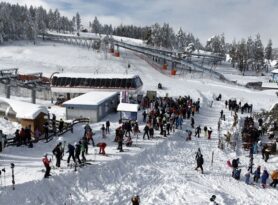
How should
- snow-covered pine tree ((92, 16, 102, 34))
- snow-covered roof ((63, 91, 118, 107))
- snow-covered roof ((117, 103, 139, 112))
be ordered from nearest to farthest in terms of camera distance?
snow-covered roof ((117, 103, 139, 112))
snow-covered roof ((63, 91, 118, 107))
snow-covered pine tree ((92, 16, 102, 34))

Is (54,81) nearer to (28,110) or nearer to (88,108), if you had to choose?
(88,108)

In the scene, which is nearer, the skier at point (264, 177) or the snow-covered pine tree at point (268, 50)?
the skier at point (264, 177)

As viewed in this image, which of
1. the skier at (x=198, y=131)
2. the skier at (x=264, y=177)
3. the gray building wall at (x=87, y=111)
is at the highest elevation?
the gray building wall at (x=87, y=111)

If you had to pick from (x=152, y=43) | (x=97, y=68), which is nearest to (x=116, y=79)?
(x=97, y=68)

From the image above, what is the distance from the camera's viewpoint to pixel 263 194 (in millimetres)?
19281

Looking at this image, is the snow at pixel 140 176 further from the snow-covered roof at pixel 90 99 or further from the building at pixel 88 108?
the snow-covered roof at pixel 90 99

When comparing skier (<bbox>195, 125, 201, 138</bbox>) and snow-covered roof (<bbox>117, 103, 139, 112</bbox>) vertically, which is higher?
snow-covered roof (<bbox>117, 103, 139, 112</bbox>)

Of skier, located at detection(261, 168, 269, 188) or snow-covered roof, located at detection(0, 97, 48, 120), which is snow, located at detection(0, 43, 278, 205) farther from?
snow-covered roof, located at detection(0, 97, 48, 120)

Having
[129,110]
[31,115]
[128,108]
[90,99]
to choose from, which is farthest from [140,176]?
[90,99]

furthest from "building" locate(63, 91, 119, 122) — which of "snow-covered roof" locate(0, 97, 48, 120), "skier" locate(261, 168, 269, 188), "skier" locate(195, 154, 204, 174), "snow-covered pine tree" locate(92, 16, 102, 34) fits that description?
"snow-covered pine tree" locate(92, 16, 102, 34)

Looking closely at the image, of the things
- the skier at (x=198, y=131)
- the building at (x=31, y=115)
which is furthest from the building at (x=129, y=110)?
the building at (x=31, y=115)

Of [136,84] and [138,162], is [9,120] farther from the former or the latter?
[136,84]

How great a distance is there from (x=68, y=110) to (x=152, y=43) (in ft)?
247

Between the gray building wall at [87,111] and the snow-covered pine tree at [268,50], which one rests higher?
the snow-covered pine tree at [268,50]
